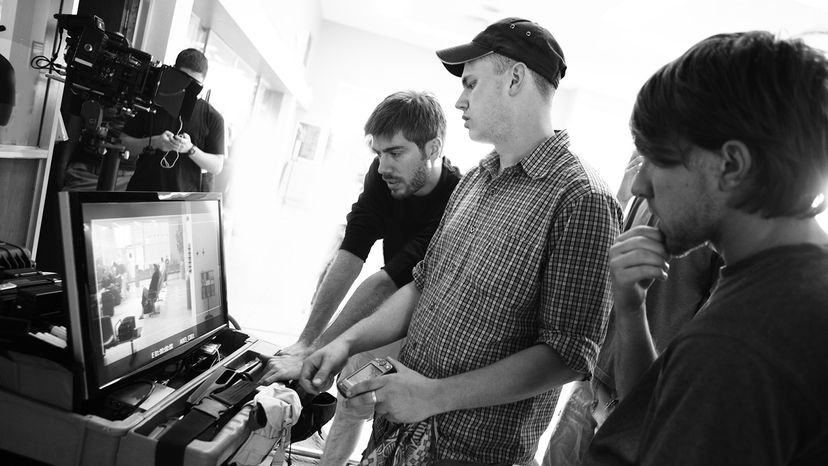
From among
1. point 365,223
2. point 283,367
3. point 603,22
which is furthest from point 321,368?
point 603,22

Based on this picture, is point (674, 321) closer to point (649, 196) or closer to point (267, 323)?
point (649, 196)

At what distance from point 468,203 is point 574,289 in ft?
1.33

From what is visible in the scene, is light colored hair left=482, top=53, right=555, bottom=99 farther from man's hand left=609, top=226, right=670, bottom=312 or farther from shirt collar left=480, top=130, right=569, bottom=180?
man's hand left=609, top=226, right=670, bottom=312

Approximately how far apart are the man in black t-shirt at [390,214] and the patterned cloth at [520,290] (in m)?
0.49

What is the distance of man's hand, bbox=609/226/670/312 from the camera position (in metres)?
0.81

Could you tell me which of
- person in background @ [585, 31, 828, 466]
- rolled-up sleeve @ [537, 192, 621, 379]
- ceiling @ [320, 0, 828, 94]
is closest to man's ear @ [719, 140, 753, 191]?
person in background @ [585, 31, 828, 466]

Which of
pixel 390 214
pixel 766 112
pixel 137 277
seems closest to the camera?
pixel 766 112

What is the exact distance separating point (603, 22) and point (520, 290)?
21.9 feet

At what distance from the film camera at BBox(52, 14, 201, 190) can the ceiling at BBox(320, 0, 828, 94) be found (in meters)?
4.36

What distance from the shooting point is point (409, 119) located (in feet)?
6.53

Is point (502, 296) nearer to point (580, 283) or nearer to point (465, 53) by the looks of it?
point (580, 283)

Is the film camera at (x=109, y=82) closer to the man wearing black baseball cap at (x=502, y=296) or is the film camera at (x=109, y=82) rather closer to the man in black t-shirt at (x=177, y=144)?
the man in black t-shirt at (x=177, y=144)

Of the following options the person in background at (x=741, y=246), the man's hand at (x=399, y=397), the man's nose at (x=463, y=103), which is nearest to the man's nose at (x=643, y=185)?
the person in background at (x=741, y=246)

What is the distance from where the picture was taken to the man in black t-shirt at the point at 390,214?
5.96ft
